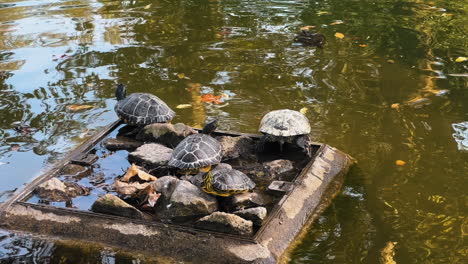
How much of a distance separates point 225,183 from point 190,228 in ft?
1.65

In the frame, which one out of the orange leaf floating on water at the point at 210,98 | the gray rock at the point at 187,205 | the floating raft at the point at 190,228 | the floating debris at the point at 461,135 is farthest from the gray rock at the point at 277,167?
the orange leaf floating on water at the point at 210,98

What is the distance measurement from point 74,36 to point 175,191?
6921 mm

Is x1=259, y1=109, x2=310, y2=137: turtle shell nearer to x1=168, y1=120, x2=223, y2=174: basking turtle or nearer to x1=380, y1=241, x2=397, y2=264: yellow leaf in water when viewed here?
x1=168, y1=120, x2=223, y2=174: basking turtle

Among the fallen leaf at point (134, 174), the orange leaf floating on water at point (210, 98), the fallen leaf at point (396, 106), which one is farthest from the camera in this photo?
the orange leaf floating on water at point (210, 98)

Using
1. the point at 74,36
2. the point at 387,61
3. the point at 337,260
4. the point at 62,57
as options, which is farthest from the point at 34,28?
the point at 337,260

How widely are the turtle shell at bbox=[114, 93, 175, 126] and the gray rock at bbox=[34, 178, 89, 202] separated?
1295mm

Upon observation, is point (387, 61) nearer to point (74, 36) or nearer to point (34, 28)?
point (74, 36)

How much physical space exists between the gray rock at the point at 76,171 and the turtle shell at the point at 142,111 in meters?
0.92

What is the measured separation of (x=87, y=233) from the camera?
4.56 meters

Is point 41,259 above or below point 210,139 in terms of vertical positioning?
below

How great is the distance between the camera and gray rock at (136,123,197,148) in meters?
5.97

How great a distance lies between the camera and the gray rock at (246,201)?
4.78m

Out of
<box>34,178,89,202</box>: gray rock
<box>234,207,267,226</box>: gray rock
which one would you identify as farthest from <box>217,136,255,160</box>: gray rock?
<box>34,178,89,202</box>: gray rock

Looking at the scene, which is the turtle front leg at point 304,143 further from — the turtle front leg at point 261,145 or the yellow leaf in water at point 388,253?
the yellow leaf in water at point 388,253
